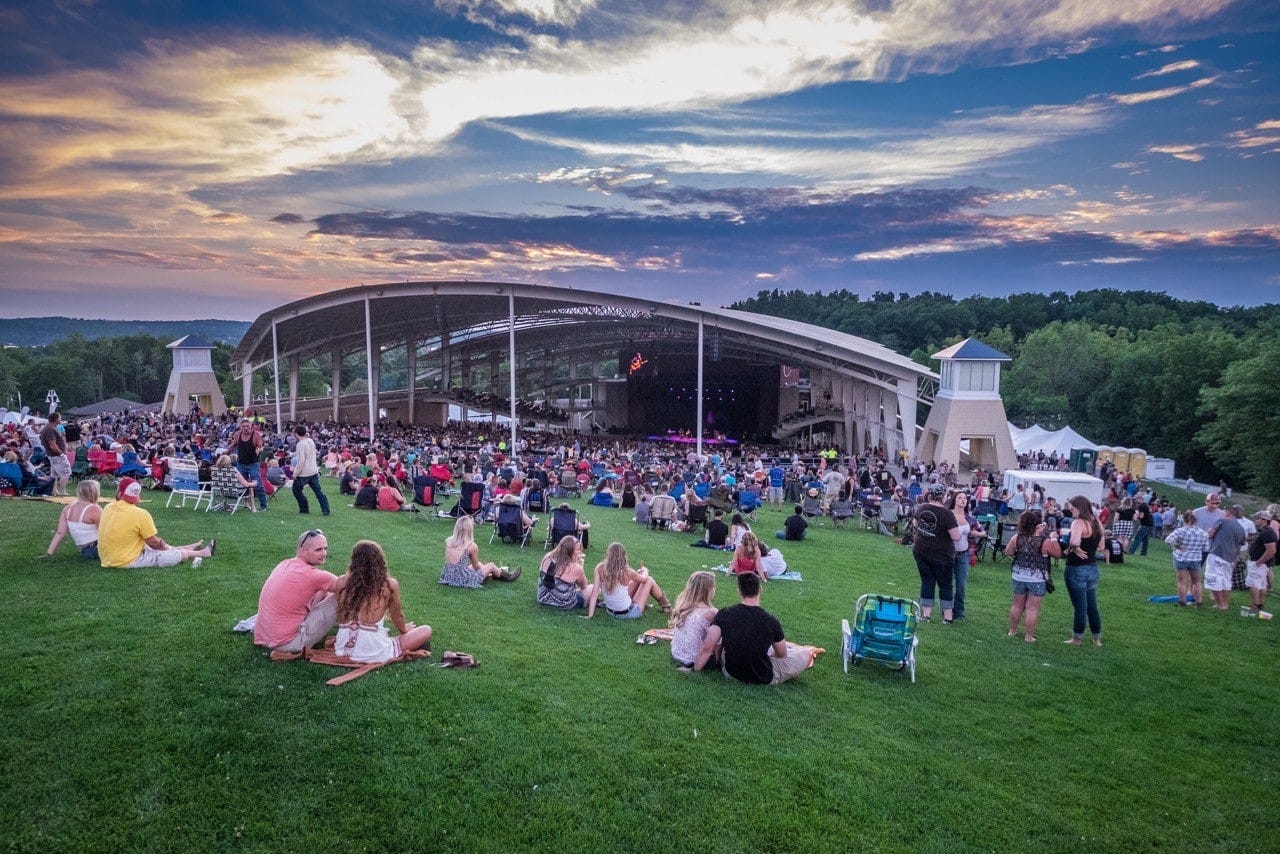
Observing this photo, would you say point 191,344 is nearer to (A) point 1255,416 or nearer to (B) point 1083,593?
(B) point 1083,593

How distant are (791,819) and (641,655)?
2.27 meters

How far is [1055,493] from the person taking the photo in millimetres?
19828

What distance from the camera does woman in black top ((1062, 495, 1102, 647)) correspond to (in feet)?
22.0

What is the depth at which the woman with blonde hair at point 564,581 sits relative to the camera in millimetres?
7277

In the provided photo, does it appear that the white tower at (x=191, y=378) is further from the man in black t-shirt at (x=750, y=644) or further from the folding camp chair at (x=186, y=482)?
the man in black t-shirt at (x=750, y=644)

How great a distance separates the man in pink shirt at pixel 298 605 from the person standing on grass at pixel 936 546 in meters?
5.35

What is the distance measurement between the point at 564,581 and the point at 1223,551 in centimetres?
785

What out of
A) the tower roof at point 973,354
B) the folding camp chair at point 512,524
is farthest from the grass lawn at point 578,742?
the tower roof at point 973,354

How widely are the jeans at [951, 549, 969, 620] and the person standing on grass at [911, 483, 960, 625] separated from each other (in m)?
0.08

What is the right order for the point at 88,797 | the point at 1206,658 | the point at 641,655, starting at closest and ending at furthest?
the point at 88,797
the point at 641,655
the point at 1206,658

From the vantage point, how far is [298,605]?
5.27m

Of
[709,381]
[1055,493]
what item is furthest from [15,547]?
[709,381]

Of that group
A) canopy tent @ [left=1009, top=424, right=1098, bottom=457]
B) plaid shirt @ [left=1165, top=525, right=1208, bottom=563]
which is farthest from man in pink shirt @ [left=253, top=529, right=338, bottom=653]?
canopy tent @ [left=1009, top=424, right=1098, bottom=457]

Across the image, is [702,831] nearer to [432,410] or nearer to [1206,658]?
[1206,658]
